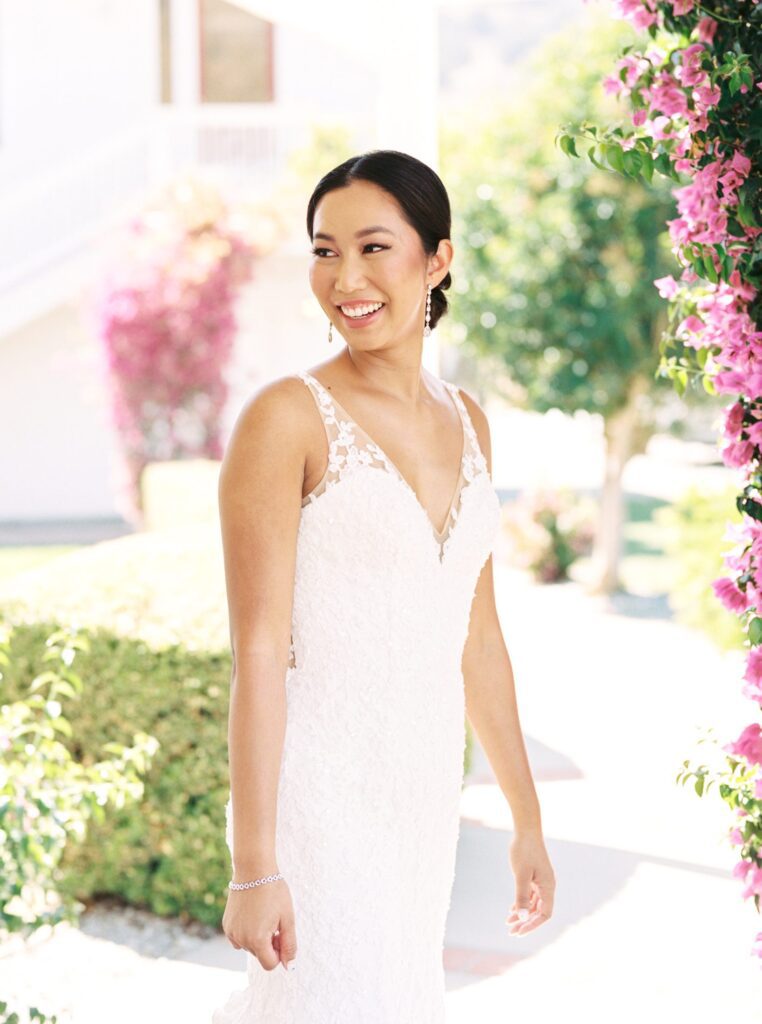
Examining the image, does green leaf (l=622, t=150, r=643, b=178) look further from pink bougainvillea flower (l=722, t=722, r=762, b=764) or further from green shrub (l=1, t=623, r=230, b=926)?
green shrub (l=1, t=623, r=230, b=926)

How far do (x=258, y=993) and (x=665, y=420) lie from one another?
1352cm

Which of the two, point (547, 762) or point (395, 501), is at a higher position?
point (395, 501)

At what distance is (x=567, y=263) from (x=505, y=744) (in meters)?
9.22

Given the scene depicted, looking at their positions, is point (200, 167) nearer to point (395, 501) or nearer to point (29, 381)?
point (29, 381)

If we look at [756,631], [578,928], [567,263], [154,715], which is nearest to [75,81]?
[567,263]

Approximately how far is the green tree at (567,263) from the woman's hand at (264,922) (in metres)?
9.40

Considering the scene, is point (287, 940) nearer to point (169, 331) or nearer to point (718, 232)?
point (718, 232)

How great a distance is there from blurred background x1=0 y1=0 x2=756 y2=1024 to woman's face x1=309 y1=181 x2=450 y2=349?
0.81 meters

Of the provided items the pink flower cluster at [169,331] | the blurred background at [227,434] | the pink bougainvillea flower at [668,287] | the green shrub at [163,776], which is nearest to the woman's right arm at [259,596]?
the pink bougainvillea flower at [668,287]

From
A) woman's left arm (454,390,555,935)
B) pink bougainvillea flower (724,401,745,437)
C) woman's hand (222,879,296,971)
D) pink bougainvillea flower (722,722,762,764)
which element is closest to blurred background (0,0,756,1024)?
pink bougainvillea flower (722,722,762,764)

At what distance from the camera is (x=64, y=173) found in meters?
17.7

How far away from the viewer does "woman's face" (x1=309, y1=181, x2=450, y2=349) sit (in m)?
2.38

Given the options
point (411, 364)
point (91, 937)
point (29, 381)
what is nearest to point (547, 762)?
point (91, 937)

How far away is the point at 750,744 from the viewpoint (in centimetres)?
268
